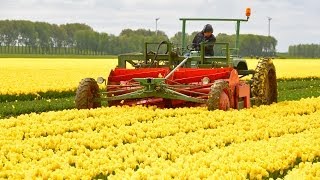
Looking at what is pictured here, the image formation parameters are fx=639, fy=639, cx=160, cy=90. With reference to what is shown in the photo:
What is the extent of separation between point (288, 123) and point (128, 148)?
4.50 meters

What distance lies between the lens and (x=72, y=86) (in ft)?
94.2

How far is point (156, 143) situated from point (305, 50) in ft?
537

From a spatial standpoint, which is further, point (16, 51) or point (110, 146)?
point (16, 51)

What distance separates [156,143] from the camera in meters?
9.55

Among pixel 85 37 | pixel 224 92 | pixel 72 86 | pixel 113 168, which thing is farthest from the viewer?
pixel 85 37

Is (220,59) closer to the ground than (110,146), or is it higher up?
higher up

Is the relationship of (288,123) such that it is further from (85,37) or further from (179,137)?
(85,37)

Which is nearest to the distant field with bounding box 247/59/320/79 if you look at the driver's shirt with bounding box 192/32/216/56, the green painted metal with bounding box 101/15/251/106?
the driver's shirt with bounding box 192/32/216/56

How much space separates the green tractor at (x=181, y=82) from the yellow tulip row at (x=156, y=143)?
51cm

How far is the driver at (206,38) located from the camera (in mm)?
16625

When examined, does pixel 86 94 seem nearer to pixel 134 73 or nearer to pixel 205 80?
pixel 134 73

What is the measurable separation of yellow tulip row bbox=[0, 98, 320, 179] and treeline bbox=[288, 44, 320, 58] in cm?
15534

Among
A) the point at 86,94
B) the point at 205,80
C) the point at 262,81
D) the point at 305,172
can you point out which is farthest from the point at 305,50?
the point at 305,172

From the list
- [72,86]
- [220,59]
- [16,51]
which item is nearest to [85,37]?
[16,51]
